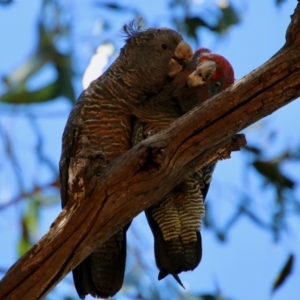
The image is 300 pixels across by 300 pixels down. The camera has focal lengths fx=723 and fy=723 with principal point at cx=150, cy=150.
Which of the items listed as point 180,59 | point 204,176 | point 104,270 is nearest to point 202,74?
point 180,59

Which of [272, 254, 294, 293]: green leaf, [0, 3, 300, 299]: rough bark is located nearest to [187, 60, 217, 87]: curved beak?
[0, 3, 300, 299]: rough bark

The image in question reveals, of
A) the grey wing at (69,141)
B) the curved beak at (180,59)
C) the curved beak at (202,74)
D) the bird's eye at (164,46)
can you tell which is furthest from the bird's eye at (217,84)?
the grey wing at (69,141)

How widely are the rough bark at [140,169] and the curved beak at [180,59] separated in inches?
24.2

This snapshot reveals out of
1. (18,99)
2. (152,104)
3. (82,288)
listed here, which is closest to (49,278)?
(82,288)

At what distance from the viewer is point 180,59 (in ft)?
9.99

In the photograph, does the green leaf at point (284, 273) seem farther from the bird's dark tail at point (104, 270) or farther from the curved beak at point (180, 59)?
the curved beak at point (180, 59)

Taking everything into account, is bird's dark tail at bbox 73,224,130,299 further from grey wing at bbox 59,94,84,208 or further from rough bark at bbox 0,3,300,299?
rough bark at bbox 0,3,300,299

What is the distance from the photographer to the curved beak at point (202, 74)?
108 inches

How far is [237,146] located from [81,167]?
554 mm

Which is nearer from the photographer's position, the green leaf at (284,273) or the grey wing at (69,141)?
the grey wing at (69,141)

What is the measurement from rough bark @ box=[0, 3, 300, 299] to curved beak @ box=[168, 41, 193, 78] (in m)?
0.62

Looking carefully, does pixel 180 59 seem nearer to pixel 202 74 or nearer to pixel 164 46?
pixel 164 46

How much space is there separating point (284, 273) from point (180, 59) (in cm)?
124

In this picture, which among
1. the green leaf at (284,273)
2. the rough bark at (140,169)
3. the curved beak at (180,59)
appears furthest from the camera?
the green leaf at (284,273)
